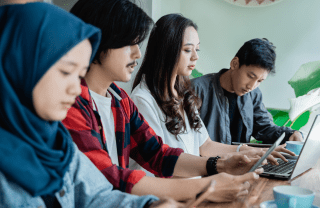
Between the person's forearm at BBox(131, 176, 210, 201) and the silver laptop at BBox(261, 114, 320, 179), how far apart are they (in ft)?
1.15

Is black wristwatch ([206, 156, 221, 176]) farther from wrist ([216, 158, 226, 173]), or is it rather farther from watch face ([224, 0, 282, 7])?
watch face ([224, 0, 282, 7])

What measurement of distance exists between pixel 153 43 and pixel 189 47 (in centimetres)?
18

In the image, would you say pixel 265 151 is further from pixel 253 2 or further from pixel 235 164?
pixel 253 2

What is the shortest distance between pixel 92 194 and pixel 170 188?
0.79 feet

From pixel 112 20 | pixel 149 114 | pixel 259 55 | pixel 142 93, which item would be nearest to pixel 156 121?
pixel 149 114

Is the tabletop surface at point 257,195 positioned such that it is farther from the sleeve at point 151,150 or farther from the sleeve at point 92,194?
the sleeve at point 151,150

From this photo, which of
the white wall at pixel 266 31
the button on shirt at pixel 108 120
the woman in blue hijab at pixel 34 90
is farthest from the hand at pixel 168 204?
the white wall at pixel 266 31

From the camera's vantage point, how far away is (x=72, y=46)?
53 centimetres

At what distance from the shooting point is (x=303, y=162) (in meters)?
1.04

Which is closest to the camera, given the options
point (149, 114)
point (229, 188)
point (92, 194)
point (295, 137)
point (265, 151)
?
Result: point (92, 194)

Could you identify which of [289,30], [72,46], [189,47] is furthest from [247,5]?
[72,46]

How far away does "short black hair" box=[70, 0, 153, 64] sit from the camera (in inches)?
34.0

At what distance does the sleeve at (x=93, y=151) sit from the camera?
769mm

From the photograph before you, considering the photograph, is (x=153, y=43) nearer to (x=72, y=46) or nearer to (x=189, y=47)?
(x=189, y=47)
